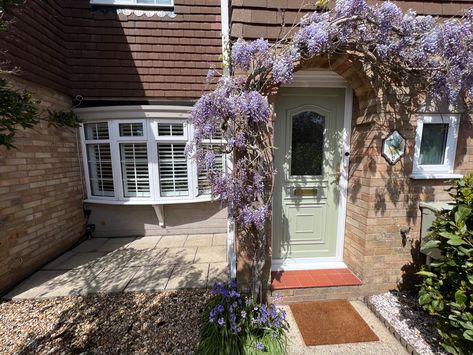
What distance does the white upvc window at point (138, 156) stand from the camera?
4.03 meters

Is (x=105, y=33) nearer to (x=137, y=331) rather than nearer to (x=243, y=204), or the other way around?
(x=243, y=204)

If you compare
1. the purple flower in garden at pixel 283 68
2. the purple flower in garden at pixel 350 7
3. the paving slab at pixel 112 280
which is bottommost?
the paving slab at pixel 112 280

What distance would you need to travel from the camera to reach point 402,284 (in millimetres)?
2531

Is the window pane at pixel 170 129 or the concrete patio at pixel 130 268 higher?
the window pane at pixel 170 129

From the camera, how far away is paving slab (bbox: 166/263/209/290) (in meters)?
2.75

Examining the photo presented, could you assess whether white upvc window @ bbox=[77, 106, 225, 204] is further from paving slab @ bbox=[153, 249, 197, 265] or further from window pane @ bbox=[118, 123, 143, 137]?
paving slab @ bbox=[153, 249, 197, 265]

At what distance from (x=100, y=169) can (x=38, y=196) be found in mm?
1138

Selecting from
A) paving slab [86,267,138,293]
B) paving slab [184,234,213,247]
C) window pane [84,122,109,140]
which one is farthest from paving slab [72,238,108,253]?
window pane [84,122,109,140]

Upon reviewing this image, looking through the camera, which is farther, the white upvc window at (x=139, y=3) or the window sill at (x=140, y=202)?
the window sill at (x=140, y=202)

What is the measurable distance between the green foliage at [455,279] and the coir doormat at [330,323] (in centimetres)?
57

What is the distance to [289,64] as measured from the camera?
186cm

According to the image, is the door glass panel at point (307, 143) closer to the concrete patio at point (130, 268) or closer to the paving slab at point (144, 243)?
the concrete patio at point (130, 268)

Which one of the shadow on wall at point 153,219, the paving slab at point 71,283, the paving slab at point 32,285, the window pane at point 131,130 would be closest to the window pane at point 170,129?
the window pane at point 131,130

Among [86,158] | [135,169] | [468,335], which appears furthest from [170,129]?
[468,335]
